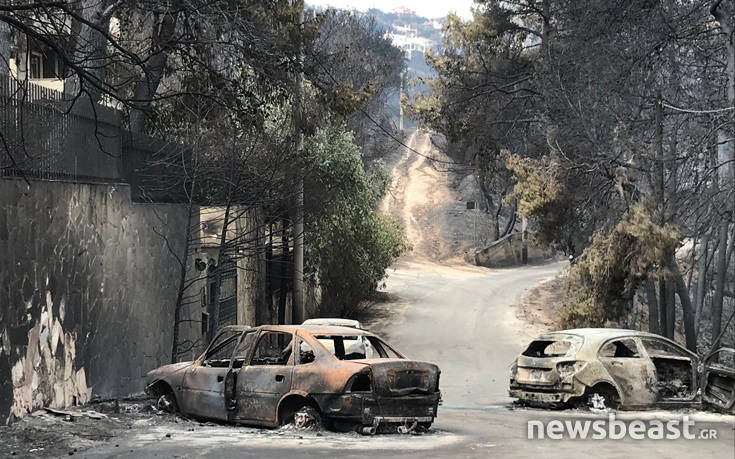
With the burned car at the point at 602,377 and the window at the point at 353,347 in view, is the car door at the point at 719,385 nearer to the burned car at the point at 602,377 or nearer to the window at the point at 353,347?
the burned car at the point at 602,377

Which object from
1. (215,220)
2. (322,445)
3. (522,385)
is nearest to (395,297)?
(215,220)

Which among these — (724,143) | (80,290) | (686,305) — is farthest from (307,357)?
(686,305)

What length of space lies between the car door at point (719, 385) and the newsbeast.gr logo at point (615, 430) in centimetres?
56

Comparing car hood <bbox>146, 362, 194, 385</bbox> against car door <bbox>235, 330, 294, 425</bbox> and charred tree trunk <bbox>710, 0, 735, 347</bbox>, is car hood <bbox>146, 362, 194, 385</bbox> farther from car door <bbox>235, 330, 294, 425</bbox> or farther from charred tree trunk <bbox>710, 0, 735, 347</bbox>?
charred tree trunk <bbox>710, 0, 735, 347</bbox>

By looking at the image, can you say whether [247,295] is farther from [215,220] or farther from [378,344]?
[378,344]

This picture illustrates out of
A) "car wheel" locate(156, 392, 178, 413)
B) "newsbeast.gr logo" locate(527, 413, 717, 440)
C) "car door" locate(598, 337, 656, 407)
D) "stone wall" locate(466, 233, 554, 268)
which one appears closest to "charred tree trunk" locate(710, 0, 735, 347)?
"car door" locate(598, 337, 656, 407)

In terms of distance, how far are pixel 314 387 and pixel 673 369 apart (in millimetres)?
7564

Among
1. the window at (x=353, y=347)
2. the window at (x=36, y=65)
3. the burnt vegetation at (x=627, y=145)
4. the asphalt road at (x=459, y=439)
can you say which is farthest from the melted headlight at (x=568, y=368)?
the window at (x=36, y=65)

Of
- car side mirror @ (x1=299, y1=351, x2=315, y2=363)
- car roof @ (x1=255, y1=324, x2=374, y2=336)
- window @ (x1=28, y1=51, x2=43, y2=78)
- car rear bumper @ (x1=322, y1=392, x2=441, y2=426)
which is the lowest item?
car rear bumper @ (x1=322, y1=392, x2=441, y2=426)

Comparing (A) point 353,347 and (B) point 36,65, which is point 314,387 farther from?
(B) point 36,65

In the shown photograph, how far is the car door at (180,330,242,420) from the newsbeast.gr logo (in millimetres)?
3941

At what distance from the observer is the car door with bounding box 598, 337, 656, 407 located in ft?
50.9

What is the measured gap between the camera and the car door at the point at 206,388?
12.8 meters

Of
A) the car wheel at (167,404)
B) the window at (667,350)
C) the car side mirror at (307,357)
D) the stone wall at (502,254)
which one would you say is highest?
the stone wall at (502,254)
